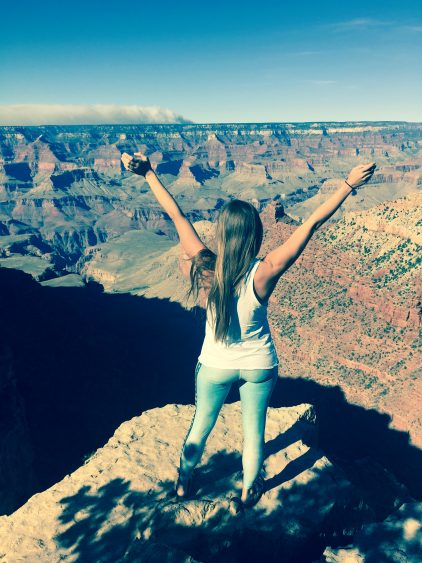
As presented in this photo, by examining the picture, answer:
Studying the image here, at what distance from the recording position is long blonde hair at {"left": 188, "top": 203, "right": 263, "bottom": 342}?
4.39 meters

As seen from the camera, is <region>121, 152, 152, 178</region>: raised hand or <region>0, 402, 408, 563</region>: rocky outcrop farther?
<region>0, 402, 408, 563</region>: rocky outcrop

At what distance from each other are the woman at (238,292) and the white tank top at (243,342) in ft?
0.04

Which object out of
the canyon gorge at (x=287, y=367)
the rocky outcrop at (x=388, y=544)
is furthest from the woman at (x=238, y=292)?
the canyon gorge at (x=287, y=367)

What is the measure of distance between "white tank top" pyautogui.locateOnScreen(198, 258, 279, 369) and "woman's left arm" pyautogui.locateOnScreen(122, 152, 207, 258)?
81cm

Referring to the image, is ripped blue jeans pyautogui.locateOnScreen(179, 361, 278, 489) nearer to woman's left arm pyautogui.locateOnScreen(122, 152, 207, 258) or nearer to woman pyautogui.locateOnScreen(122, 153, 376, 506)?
woman pyautogui.locateOnScreen(122, 153, 376, 506)

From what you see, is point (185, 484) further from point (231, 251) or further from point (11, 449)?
point (11, 449)

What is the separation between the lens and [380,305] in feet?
142

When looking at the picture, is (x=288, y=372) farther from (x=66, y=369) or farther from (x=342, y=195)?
(x=342, y=195)

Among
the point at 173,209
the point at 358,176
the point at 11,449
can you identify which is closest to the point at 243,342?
the point at 173,209

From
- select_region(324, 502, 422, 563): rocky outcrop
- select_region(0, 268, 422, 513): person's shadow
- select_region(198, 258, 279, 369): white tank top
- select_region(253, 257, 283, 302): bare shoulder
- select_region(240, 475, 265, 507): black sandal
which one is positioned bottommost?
select_region(0, 268, 422, 513): person's shadow

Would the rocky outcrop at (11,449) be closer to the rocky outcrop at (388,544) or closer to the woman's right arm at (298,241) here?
the rocky outcrop at (388,544)

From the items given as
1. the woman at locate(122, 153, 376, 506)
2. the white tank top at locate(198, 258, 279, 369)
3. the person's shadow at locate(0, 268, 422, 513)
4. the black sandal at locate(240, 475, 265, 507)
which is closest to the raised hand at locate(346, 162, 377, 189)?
the woman at locate(122, 153, 376, 506)

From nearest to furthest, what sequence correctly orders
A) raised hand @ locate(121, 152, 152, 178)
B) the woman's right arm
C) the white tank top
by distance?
the woman's right arm → the white tank top → raised hand @ locate(121, 152, 152, 178)

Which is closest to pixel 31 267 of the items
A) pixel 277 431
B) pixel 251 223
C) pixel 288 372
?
pixel 288 372
